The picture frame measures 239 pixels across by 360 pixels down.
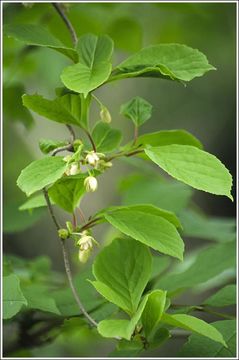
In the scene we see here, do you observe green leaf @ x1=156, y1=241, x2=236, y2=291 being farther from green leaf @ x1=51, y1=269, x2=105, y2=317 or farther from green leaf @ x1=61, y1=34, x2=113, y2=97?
green leaf @ x1=61, y1=34, x2=113, y2=97

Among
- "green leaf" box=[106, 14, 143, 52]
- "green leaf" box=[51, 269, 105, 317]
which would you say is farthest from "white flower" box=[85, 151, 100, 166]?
Result: "green leaf" box=[106, 14, 143, 52]

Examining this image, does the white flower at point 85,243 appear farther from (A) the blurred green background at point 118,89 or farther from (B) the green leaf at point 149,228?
(A) the blurred green background at point 118,89

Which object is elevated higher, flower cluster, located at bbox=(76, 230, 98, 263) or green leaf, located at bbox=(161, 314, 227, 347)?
flower cluster, located at bbox=(76, 230, 98, 263)

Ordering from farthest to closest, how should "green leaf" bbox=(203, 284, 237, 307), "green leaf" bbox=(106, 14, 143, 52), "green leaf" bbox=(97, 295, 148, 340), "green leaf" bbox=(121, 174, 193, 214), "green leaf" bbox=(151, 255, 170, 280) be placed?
"green leaf" bbox=(106, 14, 143, 52)
"green leaf" bbox=(121, 174, 193, 214)
"green leaf" bbox=(151, 255, 170, 280)
"green leaf" bbox=(203, 284, 237, 307)
"green leaf" bbox=(97, 295, 148, 340)

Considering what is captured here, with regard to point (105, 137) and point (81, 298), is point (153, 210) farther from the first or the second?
point (81, 298)

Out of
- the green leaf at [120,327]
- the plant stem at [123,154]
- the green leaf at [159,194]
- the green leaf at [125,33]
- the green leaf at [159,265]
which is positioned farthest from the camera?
the green leaf at [125,33]

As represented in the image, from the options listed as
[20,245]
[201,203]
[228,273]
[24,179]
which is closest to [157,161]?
[24,179]

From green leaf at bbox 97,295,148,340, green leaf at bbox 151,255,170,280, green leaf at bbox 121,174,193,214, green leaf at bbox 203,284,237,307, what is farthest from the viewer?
green leaf at bbox 121,174,193,214

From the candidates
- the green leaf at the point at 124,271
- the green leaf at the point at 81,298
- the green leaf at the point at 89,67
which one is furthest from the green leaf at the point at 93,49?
the green leaf at the point at 81,298
